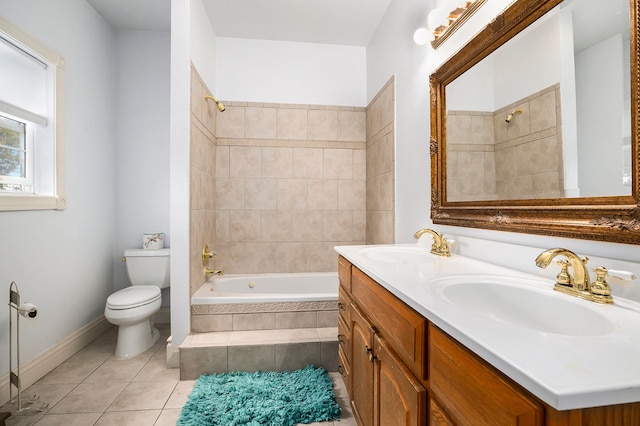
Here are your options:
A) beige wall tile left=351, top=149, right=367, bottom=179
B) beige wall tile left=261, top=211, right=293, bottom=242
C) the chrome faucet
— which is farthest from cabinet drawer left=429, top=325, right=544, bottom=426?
beige wall tile left=351, top=149, right=367, bottom=179

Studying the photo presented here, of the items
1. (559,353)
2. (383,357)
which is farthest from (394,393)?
(559,353)

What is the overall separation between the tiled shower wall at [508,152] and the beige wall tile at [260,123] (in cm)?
176

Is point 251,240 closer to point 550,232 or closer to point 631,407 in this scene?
point 550,232

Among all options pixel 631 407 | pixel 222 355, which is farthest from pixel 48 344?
pixel 631 407

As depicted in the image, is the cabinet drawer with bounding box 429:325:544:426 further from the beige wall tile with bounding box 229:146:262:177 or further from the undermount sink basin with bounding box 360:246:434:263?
the beige wall tile with bounding box 229:146:262:177

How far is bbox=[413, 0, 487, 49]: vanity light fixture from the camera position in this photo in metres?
1.32

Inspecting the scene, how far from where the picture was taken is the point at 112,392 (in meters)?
1.74

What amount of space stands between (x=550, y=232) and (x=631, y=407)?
0.63 meters

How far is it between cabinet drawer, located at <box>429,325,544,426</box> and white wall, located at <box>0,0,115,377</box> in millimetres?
2206

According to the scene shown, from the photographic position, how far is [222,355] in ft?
6.26

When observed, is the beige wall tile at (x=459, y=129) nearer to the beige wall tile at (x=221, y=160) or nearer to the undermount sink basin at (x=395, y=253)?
the undermount sink basin at (x=395, y=253)

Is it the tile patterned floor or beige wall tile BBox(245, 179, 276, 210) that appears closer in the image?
the tile patterned floor

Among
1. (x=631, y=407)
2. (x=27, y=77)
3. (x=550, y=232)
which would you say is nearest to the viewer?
(x=631, y=407)

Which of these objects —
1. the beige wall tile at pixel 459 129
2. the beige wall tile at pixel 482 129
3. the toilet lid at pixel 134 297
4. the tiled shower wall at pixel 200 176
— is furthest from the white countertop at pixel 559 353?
the toilet lid at pixel 134 297
